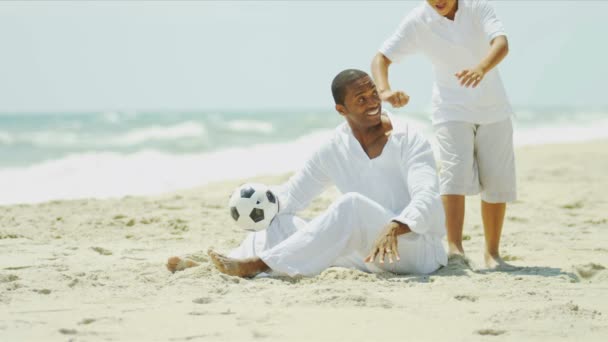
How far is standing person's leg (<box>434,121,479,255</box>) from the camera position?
4957mm

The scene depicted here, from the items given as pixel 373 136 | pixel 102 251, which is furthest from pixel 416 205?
pixel 102 251

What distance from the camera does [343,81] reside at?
171 inches

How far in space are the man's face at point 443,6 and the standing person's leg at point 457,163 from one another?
2.14 ft

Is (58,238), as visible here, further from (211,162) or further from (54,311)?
(211,162)

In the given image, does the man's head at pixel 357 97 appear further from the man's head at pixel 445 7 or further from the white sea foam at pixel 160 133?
the white sea foam at pixel 160 133

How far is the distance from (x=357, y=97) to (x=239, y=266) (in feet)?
3.50

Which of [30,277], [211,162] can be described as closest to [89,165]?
[211,162]

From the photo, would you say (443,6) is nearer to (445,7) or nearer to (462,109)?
(445,7)

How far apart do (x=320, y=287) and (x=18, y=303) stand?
139 cm

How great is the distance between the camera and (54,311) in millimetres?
3625

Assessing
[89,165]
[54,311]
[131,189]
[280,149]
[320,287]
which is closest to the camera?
[54,311]

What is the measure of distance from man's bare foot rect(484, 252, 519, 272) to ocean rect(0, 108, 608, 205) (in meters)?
2.11

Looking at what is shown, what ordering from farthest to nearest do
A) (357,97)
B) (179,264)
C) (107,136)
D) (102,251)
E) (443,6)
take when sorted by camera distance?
(107,136)
(102,251)
(443,6)
(179,264)
(357,97)

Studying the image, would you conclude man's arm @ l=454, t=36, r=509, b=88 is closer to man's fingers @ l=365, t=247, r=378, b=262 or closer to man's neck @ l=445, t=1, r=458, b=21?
man's neck @ l=445, t=1, r=458, b=21
